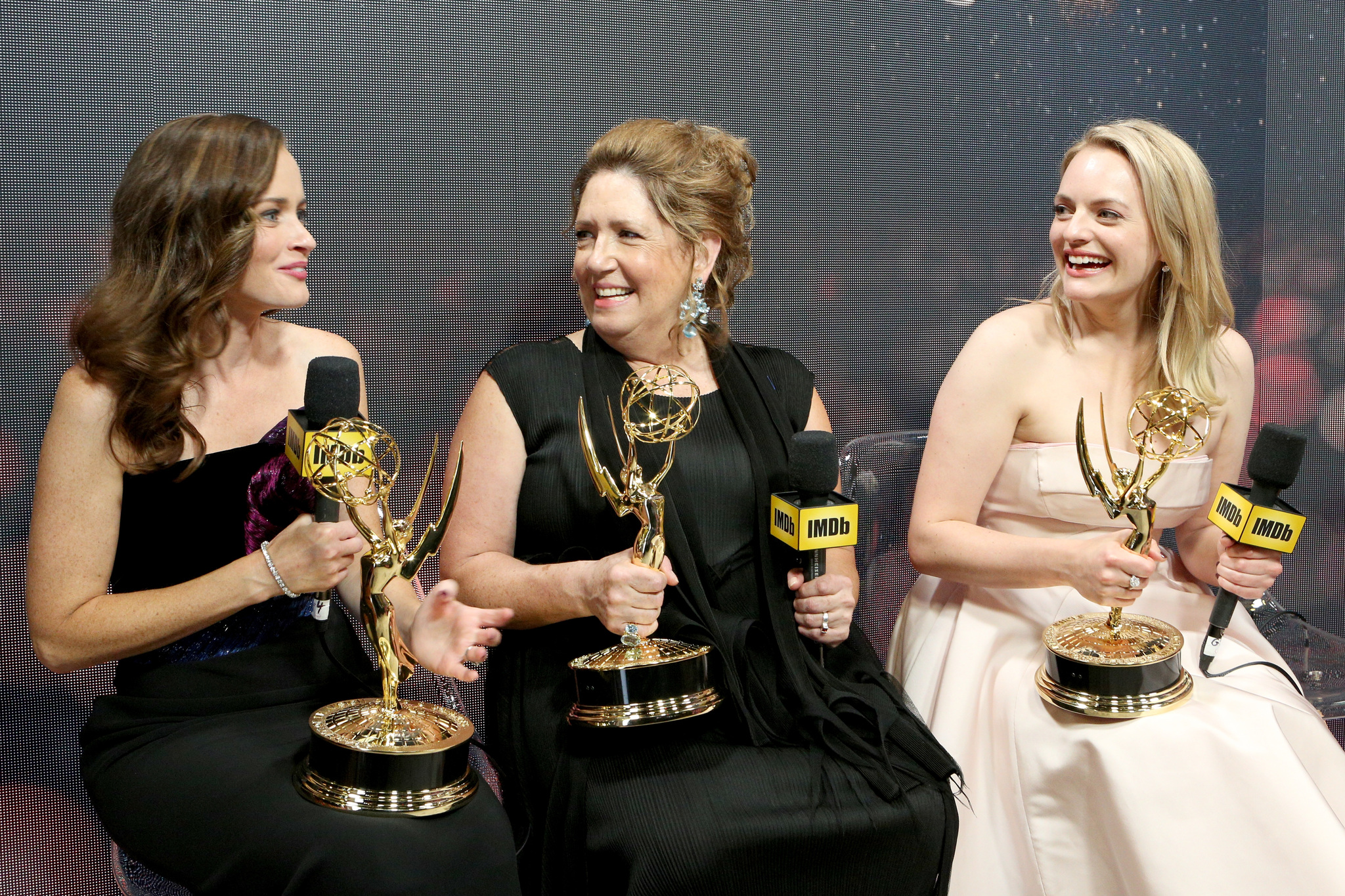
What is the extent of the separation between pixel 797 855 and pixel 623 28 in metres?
1.98

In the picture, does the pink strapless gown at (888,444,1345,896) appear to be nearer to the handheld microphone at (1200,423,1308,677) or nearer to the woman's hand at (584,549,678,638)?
the handheld microphone at (1200,423,1308,677)

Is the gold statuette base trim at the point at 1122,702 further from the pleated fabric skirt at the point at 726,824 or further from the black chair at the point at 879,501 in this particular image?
the black chair at the point at 879,501

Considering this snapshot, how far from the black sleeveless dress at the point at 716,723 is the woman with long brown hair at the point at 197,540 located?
0.71 feet

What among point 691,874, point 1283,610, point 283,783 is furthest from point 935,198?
point 283,783

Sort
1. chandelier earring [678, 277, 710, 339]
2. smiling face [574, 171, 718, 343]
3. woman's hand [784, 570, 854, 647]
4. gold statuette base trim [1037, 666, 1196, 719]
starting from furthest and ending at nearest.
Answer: chandelier earring [678, 277, 710, 339] → smiling face [574, 171, 718, 343] → woman's hand [784, 570, 854, 647] → gold statuette base trim [1037, 666, 1196, 719]

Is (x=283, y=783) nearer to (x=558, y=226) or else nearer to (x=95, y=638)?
(x=95, y=638)

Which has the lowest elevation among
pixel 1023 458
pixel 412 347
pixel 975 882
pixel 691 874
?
pixel 975 882

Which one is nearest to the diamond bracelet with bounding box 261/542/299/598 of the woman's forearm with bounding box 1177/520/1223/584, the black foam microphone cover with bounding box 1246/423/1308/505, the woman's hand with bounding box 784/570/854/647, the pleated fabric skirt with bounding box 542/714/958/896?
the pleated fabric skirt with bounding box 542/714/958/896

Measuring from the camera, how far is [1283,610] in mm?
3000

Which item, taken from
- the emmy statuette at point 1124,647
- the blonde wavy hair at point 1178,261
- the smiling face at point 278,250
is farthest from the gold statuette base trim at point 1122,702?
the smiling face at point 278,250

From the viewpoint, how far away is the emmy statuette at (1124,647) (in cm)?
203

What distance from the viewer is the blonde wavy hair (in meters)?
2.38

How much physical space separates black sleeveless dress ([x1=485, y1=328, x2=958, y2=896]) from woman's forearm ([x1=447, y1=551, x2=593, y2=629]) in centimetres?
12

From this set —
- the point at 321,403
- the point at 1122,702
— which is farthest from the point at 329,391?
the point at 1122,702
